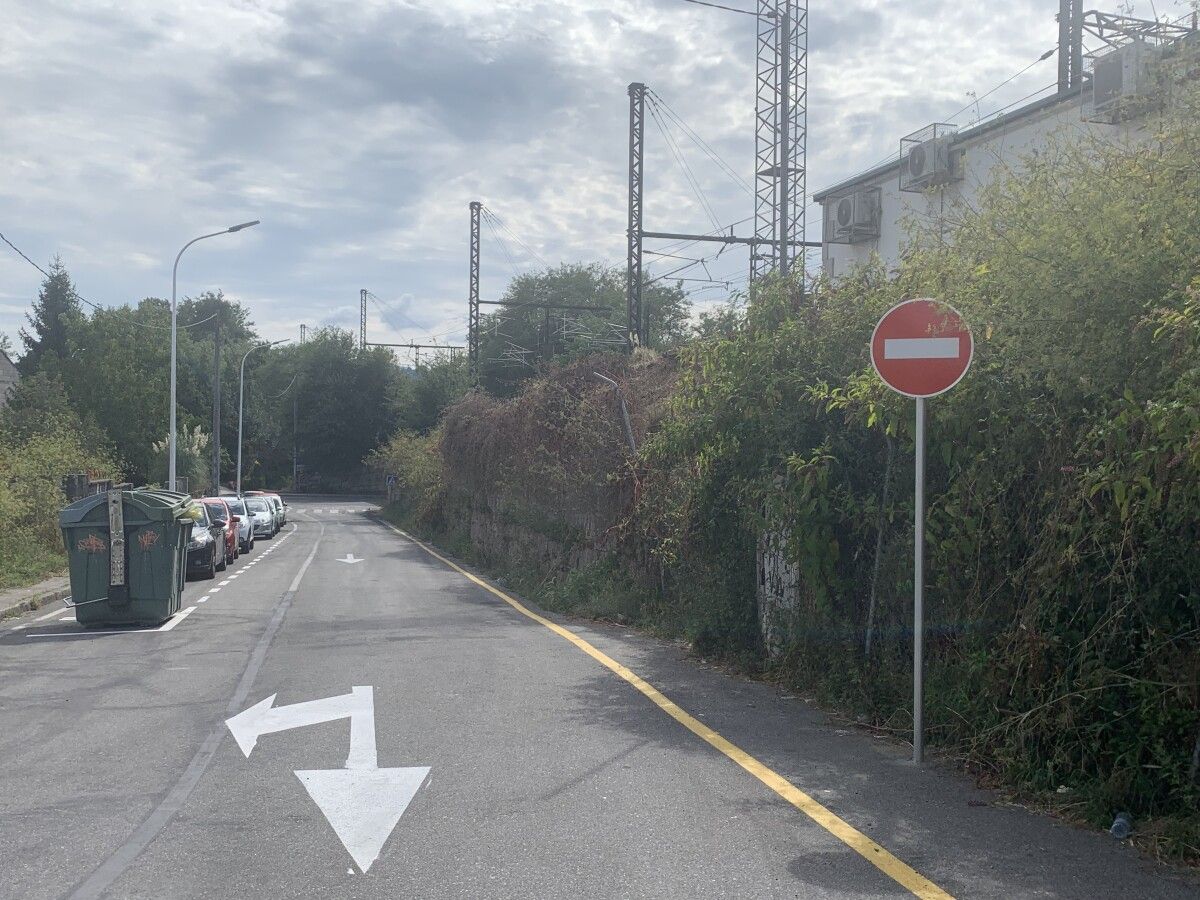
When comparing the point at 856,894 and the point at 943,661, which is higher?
the point at 943,661

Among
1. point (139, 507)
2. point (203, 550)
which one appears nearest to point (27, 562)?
point (203, 550)

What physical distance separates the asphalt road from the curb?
5.19 m

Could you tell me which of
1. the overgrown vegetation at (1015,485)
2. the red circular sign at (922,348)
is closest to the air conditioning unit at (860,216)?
the overgrown vegetation at (1015,485)

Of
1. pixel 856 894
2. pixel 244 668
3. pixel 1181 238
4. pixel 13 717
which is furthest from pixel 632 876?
pixel 244 668

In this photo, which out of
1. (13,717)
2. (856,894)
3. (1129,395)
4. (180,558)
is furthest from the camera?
(180,558)

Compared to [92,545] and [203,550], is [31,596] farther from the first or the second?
[203,550]

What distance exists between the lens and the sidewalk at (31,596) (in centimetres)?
1650

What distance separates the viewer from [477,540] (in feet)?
111

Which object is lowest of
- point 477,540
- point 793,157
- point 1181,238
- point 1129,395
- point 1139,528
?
point 477,540

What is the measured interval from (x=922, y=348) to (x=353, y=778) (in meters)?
4.26

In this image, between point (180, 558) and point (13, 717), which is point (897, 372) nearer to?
point (13, 717)

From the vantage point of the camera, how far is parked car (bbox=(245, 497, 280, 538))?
140ft

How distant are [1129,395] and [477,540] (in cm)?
2913

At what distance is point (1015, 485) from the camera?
265 inches
